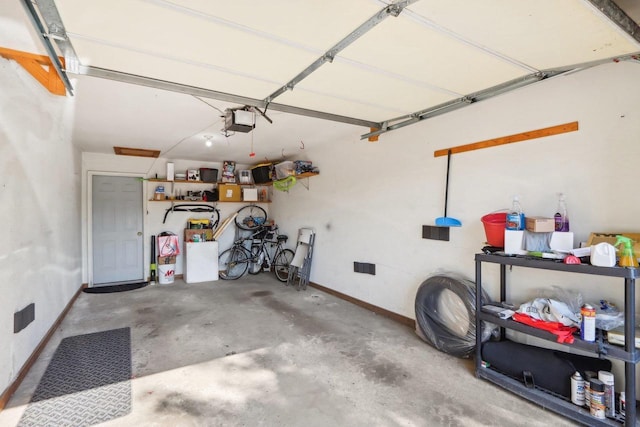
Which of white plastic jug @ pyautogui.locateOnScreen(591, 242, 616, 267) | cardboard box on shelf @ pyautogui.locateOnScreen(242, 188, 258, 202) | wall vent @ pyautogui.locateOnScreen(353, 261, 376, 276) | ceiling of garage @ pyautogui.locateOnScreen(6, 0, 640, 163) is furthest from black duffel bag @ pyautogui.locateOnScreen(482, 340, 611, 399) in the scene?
cardboard box on shelf @ pyautogui.locateOnScreen(242, 188, 258, 202)

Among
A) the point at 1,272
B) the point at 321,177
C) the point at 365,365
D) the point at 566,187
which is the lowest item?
the point at 365,365

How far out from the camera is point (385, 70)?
2148 mm

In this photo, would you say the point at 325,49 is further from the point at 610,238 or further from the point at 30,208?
the point at 30,208

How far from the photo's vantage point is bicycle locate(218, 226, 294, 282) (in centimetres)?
604

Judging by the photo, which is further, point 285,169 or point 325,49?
point 285,169

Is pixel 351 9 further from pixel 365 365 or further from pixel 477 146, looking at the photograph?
pixel 365 365

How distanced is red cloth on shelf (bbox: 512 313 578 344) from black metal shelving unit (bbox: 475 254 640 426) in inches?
1.1

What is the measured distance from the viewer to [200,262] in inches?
226

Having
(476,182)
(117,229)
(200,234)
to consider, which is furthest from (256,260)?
(476,182)

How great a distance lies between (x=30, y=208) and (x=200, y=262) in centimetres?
330

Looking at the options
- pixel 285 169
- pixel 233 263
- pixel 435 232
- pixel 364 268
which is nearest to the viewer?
pixel 435 232

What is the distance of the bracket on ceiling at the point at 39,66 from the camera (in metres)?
2.01

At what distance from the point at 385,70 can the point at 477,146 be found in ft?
4.24

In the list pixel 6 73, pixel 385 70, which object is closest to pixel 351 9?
pixel 385 70
